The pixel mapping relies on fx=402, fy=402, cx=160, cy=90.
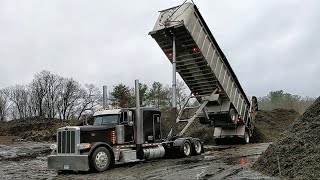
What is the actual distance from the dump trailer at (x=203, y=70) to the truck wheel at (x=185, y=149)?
1.46 m

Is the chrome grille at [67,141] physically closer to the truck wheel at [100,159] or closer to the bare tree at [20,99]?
the truck wheel at [100,159]

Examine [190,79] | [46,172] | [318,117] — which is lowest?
[46,172]

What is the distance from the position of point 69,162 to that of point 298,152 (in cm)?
666

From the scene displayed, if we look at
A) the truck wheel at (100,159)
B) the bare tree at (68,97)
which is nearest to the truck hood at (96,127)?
the truck wheel at (100,159)

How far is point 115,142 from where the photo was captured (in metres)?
13.4

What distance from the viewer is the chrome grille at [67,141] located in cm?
1235

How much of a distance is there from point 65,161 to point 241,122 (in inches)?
441

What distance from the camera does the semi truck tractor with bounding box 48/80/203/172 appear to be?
1222cm

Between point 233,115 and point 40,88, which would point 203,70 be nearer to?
point 233,115

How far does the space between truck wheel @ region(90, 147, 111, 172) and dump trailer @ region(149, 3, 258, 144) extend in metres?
5.52

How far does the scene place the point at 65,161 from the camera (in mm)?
12266

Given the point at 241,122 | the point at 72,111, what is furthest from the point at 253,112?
the point at 72,111

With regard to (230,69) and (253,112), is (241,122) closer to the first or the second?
(253,112)

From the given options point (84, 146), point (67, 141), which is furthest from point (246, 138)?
point (67, 141)
